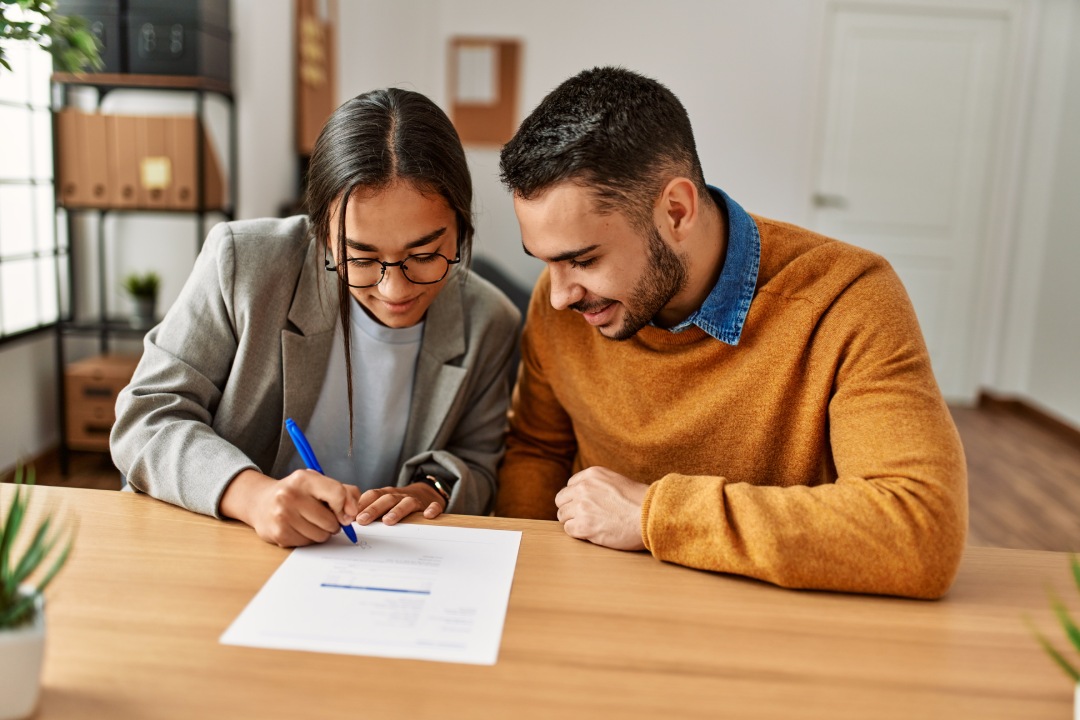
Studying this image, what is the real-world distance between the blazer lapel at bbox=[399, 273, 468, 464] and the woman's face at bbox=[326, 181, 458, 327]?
14cm

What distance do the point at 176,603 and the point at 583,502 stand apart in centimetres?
46

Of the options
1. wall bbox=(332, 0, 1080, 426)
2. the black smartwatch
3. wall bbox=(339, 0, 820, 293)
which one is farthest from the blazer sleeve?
wall bbox=(339, 0, 820, 293)

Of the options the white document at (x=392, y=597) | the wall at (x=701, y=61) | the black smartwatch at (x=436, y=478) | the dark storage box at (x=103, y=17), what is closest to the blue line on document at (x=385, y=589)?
the white document at (x=392, y=597)

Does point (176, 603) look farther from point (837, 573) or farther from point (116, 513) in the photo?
point (837, 573)

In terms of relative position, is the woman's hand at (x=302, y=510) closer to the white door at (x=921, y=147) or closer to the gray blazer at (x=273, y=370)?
the gray blazer at (x=273, y=370)

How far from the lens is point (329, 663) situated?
79 centimetres

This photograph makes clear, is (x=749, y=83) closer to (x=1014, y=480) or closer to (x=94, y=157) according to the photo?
(x=1014, y=480)

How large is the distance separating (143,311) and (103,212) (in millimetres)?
416

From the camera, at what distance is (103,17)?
11.1ft

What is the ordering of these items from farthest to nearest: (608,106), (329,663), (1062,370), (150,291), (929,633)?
(1062,370) → (150,291) → (608,106) → (929,633) → (329,663)

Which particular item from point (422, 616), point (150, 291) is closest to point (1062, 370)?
point (150, 291)

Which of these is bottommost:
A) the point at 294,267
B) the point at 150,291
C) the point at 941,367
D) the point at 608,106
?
the point at 941,367

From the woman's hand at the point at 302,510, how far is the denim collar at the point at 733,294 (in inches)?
21.9

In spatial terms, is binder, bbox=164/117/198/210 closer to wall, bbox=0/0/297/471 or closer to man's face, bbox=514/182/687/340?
wall, bbox=0/0/297/471
